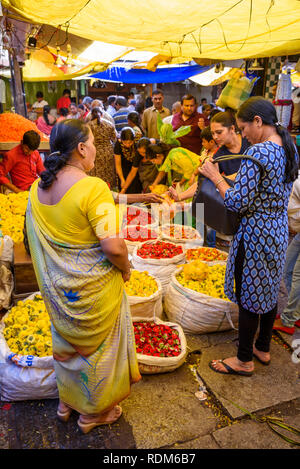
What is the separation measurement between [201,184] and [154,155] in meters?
2.79

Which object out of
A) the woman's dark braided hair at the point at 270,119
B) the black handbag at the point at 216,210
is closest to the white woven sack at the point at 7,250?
the black handbag at the point at 216,210

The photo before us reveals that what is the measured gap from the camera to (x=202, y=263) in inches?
121

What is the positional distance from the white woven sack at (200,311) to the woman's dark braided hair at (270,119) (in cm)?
120

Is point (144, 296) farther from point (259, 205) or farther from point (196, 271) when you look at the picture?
point (259, 205)

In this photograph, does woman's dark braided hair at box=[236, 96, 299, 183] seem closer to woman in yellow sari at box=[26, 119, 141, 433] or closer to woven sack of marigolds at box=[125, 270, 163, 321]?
woman in yellow sari at box=[26, 119, 141, 433]

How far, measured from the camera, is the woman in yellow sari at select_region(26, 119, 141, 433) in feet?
5.24

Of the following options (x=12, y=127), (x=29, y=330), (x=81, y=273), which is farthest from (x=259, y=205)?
(x=12, y=127)

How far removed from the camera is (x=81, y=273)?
1669mm

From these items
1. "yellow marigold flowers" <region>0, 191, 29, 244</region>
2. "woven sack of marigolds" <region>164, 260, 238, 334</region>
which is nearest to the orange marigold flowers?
"yellow marigold flowers" <region>0, 191, 29, 244</region>

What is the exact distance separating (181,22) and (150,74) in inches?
285

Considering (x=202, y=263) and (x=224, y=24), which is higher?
(x=224, y=24)

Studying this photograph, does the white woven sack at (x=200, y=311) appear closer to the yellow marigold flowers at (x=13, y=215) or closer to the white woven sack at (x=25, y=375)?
the white woven sack at (x=25, y=375)
